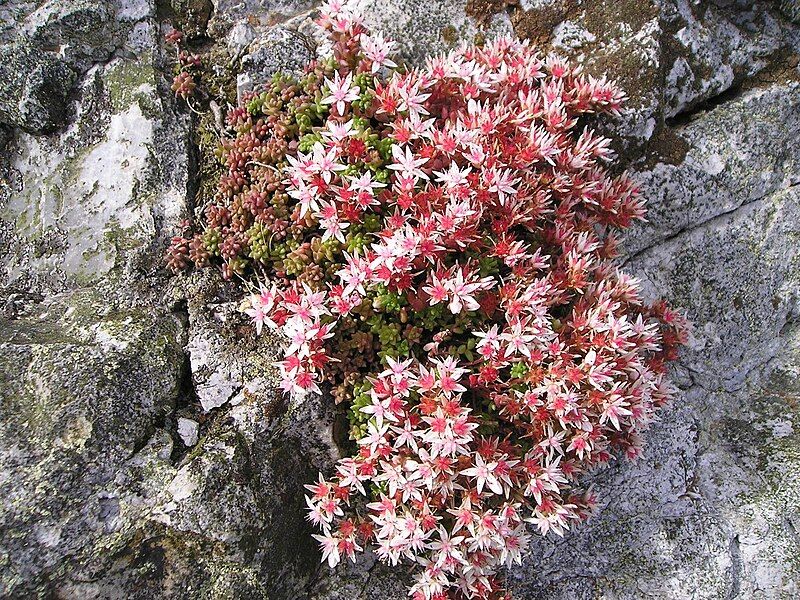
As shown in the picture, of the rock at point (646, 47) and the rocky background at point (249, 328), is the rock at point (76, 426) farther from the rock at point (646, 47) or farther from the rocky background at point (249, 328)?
the rock at point (646, 47)

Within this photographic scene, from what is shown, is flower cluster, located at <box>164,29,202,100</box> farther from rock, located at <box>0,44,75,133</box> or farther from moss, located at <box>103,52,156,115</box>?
rock, located at <box>0,44,75,133</box>

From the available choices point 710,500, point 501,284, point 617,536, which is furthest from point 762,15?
point 617,536

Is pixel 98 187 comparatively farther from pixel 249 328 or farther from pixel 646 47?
pixel 646 47

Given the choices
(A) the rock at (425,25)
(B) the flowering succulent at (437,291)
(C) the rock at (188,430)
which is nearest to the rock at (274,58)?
(B) the flowering succulent at (437,291)

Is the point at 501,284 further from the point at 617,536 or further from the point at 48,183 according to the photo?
the point at 48,183

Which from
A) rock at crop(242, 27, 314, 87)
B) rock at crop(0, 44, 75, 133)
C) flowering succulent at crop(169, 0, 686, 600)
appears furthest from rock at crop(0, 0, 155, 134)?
flowering succulent at crop(169, 0, 686, 600)
